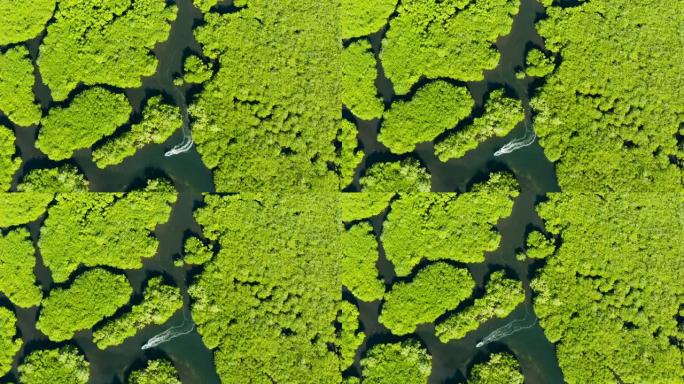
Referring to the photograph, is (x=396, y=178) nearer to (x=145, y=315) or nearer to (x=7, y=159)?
(x=145, y=315)

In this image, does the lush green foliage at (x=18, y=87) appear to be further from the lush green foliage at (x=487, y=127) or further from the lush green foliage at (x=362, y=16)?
the lush green foliage at (x=487, y=127)

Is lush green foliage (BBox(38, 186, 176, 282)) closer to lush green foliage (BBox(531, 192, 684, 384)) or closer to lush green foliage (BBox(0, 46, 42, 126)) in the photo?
lush green foliage (BBox(0, 46, 42, 126))

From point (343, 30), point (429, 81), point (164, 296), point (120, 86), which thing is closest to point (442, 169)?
point (429, 81)

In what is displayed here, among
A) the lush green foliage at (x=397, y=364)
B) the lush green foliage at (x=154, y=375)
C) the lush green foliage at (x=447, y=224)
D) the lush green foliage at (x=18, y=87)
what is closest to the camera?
the lush green foliage at (x=154, y=375)

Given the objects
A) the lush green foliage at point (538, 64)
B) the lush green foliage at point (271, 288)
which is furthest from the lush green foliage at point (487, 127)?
the lush green foliage at point (271, 288)

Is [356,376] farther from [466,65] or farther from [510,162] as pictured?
[466,65]
